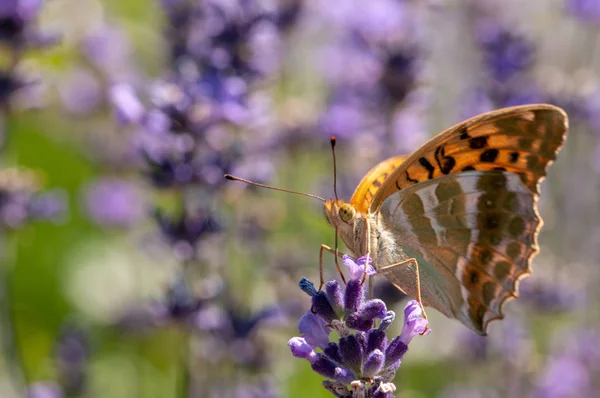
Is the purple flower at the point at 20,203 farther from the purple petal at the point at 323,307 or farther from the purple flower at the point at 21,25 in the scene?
the purple petal at the point at 323,307

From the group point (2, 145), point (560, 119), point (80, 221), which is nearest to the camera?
point (560, 119)

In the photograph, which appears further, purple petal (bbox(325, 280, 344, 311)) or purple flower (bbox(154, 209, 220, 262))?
purple flower (bbox(154, 209, 220, 262))

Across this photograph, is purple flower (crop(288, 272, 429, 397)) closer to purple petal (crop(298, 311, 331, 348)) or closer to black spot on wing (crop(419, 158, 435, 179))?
purple petal (crop(298, 311, 331, 348))

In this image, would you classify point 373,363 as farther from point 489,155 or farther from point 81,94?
point 81,94

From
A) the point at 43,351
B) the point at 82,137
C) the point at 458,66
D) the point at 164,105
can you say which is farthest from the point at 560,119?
the point at 458,66

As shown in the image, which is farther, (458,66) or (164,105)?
(458,66)

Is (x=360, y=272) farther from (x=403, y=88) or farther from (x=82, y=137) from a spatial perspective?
(x=82, y=137)

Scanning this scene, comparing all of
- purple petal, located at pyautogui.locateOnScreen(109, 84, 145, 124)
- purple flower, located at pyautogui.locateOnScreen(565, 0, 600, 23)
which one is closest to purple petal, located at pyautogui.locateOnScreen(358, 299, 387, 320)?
purple petal, located at pyautogui.locateOnScreen(109, 84, 145, 124)
